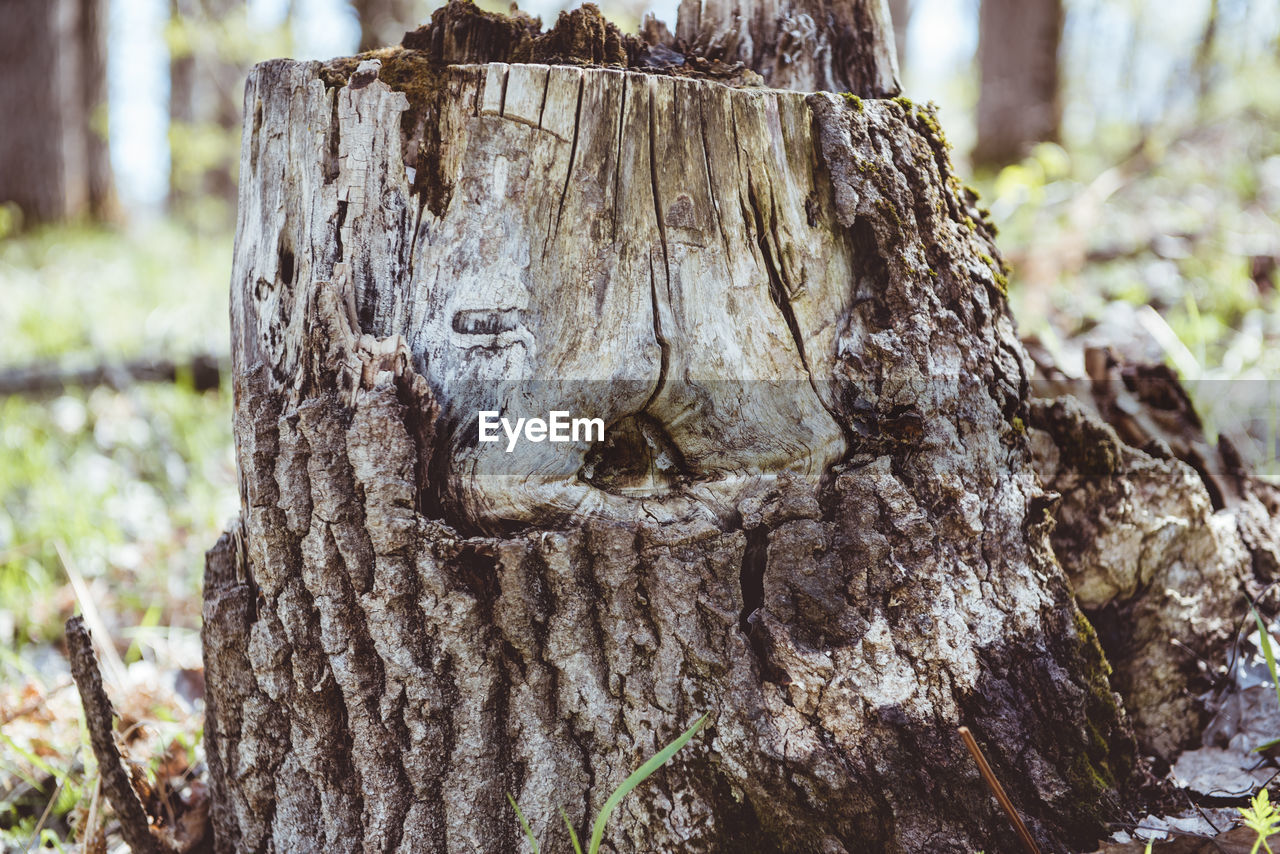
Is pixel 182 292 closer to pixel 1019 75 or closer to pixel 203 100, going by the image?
pixel 1019 75

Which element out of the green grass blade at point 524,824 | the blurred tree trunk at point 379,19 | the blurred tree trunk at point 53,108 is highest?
the blurred tree trunk at point 379,19

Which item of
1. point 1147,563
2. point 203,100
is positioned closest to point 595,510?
point 1147,563

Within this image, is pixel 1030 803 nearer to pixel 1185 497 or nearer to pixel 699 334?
pixel 1185 497

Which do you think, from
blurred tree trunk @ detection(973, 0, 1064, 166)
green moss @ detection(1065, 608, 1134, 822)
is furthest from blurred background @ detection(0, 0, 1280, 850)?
green moss @ detection(1065, 608, 1134, 822)

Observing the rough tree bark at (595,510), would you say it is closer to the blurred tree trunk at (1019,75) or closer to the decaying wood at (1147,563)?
the decaying wood at (1147,563)

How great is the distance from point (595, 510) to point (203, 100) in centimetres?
1734

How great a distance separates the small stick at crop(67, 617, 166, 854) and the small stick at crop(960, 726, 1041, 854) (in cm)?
137

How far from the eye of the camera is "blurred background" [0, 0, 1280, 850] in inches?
93.0

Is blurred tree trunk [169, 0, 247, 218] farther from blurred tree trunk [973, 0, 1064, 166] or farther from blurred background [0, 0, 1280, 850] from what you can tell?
blurred tree trunk [973, 0, 1064, 166]

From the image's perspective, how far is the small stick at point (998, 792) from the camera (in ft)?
3.63

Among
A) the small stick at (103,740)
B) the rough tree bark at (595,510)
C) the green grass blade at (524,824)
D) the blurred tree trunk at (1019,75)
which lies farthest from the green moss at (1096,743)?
the blurred tree trunk at (1019,75)

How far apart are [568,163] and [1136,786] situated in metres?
1.45

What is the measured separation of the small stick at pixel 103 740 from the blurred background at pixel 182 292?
1.16ft

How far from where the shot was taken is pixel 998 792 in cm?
113
